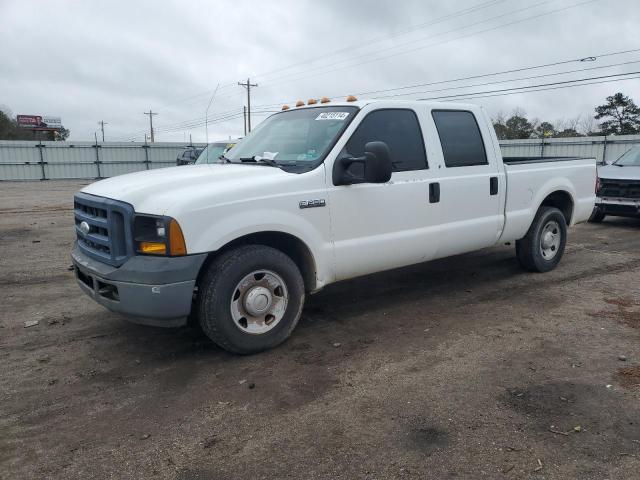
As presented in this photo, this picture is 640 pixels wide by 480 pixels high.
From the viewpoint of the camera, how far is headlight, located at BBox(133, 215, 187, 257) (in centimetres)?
354

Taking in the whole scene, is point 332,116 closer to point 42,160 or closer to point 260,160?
point 260,160

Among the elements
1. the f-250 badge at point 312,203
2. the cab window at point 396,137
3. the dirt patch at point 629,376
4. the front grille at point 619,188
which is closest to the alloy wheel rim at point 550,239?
the cab window at point 396,137

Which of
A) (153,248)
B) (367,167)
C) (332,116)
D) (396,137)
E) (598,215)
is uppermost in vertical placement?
(332,116)

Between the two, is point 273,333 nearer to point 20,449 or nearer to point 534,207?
point 20,449

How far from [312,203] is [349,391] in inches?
59.2

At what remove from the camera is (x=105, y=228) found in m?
3.82

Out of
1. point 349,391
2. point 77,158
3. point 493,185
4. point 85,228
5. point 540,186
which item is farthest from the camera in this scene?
point 77,158

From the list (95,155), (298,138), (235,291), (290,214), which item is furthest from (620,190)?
(95,155)

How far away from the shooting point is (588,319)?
16.0ft

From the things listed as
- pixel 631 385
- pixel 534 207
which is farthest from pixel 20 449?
pixel 534 207

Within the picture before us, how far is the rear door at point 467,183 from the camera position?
518cm

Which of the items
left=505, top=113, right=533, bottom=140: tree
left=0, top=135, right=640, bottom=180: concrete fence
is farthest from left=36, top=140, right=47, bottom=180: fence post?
left=505, top=113, right=533, bottom=140: tree

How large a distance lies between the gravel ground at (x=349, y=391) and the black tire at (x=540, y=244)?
2.24 feet

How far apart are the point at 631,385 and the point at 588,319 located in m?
1.42
